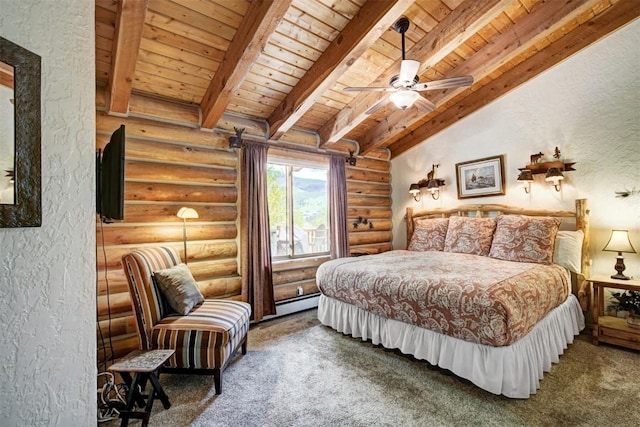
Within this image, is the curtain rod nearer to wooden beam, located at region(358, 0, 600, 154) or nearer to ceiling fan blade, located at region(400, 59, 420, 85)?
wooden beam, located at region(358, 0, 600, 154)

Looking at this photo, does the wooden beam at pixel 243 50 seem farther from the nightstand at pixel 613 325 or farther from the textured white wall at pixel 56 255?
the nightstand at pixel 613 325

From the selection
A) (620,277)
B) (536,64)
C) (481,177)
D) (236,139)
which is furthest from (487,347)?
(536,64)

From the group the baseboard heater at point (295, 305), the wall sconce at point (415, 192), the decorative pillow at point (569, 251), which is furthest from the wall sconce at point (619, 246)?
the baseboard heater at point (295, 305)

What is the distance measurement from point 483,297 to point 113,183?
98.7 inches

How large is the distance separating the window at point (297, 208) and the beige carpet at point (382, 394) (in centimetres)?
181

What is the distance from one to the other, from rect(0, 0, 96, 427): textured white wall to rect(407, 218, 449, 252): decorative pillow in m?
4.08

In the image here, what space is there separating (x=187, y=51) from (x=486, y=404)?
3.86 m

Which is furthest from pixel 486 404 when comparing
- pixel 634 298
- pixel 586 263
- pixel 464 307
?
pixel 586 263

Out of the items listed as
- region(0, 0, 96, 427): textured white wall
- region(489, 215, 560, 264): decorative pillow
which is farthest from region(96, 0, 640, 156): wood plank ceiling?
region(489, 215, 560, 264): decorative pillow

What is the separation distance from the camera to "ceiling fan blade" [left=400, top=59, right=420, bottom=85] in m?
2.48

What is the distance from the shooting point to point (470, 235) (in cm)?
400

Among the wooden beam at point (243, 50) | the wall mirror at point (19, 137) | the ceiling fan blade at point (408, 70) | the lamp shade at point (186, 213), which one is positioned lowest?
the lamp shade at point (186, 213)

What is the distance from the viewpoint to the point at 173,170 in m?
3.32

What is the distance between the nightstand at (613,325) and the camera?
281 centimetres
